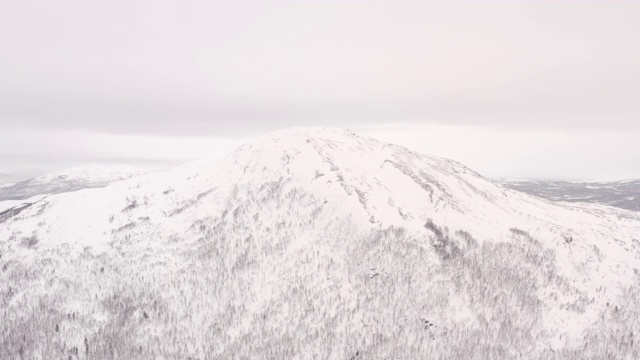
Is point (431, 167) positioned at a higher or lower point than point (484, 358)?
higher

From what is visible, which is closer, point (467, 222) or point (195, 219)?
point (467, 222)

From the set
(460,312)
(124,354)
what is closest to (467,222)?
(460,312)

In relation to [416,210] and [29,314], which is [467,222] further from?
[29,314]

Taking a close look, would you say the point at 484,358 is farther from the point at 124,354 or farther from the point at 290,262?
the point at 124,354

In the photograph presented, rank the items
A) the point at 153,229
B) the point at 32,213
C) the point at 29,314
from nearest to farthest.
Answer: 1. the point at 29,314
2. the point at 153,229
3. the point at 32,213

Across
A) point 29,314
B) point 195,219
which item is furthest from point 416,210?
point 29,314

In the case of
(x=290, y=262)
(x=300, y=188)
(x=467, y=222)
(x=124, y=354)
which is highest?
(x=300, y=188)

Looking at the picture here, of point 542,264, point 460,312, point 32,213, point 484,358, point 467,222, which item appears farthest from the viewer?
point 32,213
